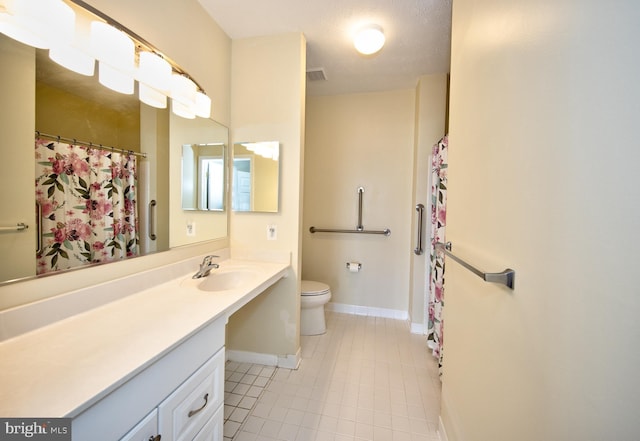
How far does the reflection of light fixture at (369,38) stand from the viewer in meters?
1.74

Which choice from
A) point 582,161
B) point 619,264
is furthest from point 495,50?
point 619,264

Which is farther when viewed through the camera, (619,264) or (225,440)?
(225,440)

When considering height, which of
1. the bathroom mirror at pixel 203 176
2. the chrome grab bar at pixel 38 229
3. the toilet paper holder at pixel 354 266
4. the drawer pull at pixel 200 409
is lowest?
the drawer pull at pixel 200 409

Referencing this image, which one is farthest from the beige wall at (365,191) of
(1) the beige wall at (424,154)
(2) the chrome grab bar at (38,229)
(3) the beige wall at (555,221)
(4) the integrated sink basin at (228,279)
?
(2) the chrome grab bar at (38,229)

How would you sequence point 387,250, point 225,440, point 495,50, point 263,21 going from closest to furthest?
point 495,50
point 225,440
point 263,21
point 387,250

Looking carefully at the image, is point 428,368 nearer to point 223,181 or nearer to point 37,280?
point 223,181

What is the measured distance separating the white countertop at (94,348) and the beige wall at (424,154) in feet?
6.36

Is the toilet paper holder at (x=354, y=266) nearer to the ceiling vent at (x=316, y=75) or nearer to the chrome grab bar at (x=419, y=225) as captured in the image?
the chrome grab bar at (x=419, y=225)

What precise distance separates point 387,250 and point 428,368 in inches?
47.6

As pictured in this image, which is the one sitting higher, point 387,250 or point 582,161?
point 582,161

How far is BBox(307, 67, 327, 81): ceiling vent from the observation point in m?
2.35

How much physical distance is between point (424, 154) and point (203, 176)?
201 centimetres

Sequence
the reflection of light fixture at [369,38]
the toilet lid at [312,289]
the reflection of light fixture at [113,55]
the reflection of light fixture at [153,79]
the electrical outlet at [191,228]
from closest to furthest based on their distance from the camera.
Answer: the reflection of light fixture at [113,55], the reflection of light fixture at [153,79], the electrical outlet at [191,228], the reflection of light fixture at [369,38], the toilet lid at [312,289]

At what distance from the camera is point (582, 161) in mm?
465
